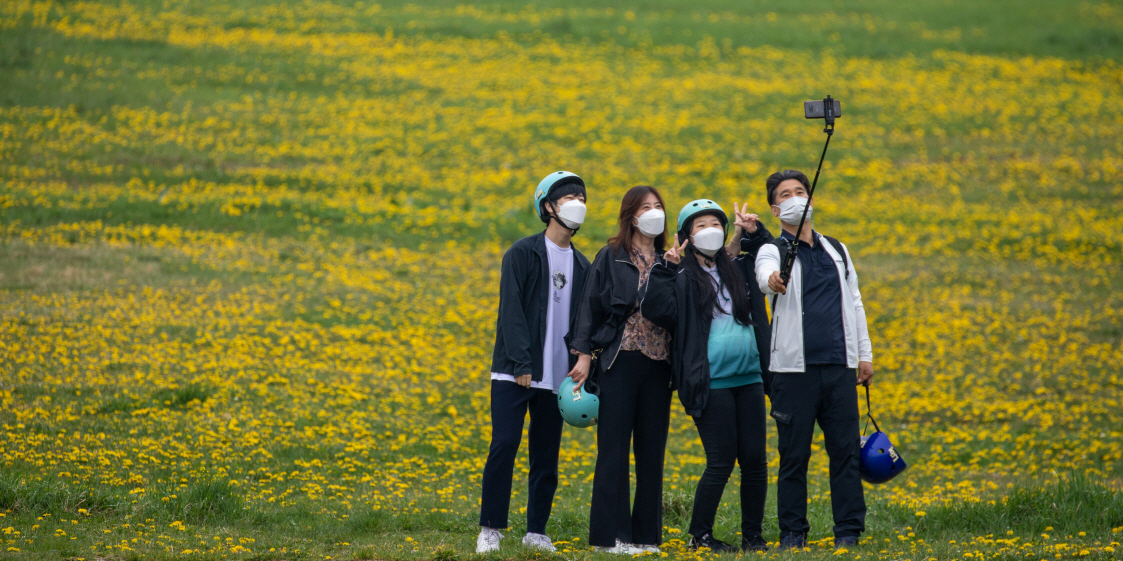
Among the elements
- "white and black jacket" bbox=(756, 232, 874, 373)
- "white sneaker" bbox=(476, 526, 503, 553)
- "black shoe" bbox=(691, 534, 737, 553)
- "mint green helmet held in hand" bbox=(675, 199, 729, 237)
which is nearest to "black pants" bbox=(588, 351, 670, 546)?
"black shoe" bbox=(691, 534, 737, 553)

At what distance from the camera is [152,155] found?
21.7 metres

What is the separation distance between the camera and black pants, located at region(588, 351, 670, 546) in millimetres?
6051

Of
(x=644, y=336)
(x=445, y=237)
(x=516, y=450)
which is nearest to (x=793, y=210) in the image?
(x=644, y=336)

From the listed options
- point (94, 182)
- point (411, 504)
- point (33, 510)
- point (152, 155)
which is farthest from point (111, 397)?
point (152, 155)

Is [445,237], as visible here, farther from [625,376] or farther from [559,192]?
[625,376]

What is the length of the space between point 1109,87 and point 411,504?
1136 inches

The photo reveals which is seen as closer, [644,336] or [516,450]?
[644,336]

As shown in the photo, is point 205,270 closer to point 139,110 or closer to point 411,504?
point 411,504

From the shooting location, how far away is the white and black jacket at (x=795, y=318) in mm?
6184

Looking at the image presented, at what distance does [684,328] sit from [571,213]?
3.27 feet

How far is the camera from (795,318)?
6.22 m

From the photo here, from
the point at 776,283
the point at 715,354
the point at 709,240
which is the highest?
the point at 709,240

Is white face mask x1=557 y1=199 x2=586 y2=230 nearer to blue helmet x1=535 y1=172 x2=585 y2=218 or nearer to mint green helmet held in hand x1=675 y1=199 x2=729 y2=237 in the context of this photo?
blue helmet x1=535 y1=172 x2=585 y2=218

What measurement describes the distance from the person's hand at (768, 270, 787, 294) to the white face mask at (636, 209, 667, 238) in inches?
28.1
